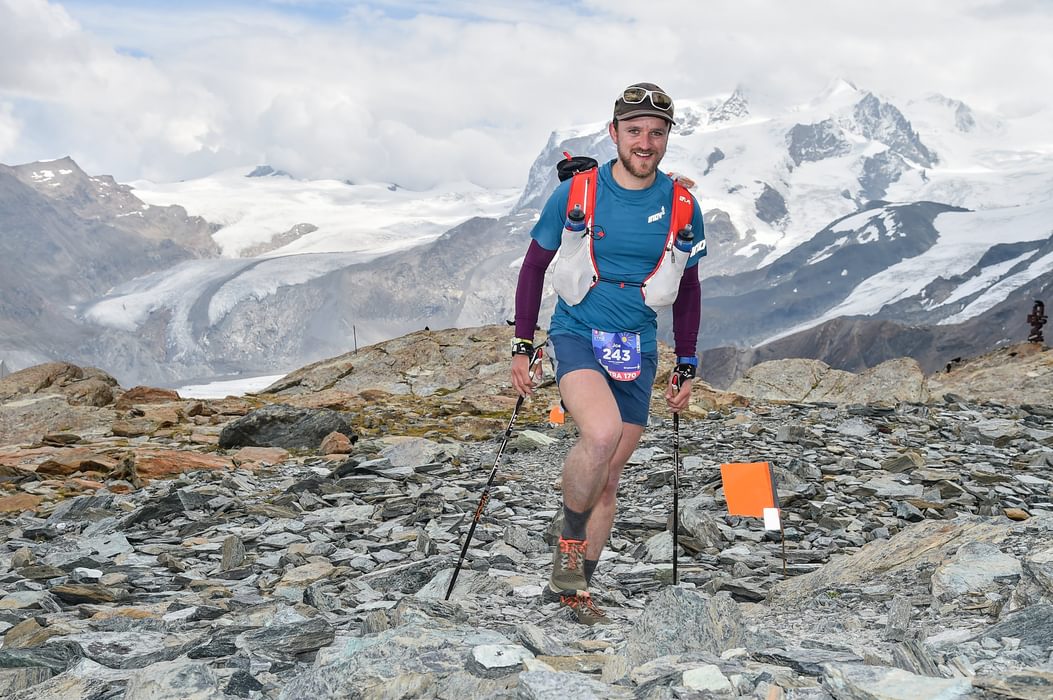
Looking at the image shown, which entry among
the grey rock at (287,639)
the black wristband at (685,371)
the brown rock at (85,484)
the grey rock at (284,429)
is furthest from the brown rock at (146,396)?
the grey rock at (287,639)

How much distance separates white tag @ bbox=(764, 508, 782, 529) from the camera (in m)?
7.88

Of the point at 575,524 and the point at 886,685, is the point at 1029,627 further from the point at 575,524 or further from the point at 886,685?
the point at 575,524

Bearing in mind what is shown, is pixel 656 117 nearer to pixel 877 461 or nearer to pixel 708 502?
→ pixel 708 502

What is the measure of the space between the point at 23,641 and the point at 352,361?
941 inches

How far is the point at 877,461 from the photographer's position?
13.2 metres

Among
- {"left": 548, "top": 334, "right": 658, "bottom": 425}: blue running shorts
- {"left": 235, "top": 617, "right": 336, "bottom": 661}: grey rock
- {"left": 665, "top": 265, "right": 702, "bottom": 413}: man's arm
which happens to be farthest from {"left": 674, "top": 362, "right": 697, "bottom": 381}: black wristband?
{"left": 235, "top": 617, "right": 336, "bottom": 661}: grey rock

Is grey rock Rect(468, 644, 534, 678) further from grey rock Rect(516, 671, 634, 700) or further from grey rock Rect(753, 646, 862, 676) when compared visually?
grey rock Rect(753, 646, 862, 676)

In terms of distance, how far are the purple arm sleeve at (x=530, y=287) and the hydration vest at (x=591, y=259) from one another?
0.57 ft

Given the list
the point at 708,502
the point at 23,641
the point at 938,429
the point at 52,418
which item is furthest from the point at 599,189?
the point at 52,418

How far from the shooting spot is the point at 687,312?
697cm

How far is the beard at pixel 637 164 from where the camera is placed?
20.6ft

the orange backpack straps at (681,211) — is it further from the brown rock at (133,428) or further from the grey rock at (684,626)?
the brown rock at (133,428)

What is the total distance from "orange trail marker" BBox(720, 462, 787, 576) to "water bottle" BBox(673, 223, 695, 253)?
2.46m

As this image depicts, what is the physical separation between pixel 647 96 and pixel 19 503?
9.88 metres
